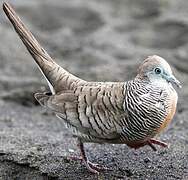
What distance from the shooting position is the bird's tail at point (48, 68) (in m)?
4.51

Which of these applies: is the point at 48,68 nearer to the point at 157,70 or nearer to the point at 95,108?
the point at 95,108

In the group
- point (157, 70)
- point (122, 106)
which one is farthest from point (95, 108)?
point (157, 70)

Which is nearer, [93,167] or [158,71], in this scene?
[158,71]

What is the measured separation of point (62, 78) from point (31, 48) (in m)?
0.39

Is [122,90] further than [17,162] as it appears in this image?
No

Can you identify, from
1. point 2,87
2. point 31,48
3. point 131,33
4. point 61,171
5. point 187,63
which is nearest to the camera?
point 61,171

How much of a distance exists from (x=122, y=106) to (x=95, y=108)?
0.68 ft

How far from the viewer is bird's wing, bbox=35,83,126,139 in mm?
4113

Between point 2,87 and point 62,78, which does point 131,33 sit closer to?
point 2,87

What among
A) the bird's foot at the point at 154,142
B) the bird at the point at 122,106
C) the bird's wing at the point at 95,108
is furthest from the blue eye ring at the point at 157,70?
the bird's foot at the point at 154,142

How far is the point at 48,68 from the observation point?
4.63m

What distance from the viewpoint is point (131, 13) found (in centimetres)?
921

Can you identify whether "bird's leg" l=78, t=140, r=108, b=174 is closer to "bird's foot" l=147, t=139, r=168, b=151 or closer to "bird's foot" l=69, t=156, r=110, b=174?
"bird's foot" l=69, t=156, r=110, b=174

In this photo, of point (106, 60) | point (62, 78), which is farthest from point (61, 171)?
point (106, 60)
